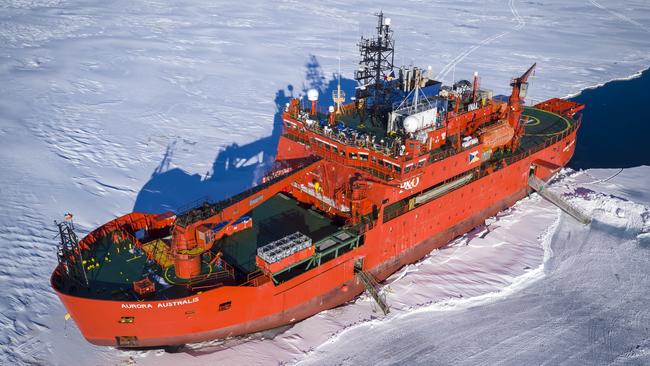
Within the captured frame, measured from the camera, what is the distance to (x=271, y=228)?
71.7 feet

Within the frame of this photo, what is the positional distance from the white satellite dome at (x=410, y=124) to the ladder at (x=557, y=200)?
1087 cm

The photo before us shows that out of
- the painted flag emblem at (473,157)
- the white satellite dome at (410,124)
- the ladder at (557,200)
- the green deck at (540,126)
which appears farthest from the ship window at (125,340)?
the green deck at (540,126)

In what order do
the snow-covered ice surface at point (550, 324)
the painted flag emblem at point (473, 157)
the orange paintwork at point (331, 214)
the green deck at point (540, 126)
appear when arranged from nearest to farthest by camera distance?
the orange paintwork at point (331, 214) < the snow-covered ice surface at point (550, 324) < the painted flag emblem at point (473, 157) < the green deck at point (540, 126)

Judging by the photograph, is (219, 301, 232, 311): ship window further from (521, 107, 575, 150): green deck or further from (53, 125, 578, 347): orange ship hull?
(521, 107, 575, 150): green deck

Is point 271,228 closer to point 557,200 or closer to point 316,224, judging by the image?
point 316,224

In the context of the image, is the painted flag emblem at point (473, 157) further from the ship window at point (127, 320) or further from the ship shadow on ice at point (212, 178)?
the ship window at point (127, 320)

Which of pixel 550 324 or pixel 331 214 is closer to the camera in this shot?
pixel 550 324

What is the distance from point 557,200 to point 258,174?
53.3 feet

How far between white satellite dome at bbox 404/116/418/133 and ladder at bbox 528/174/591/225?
1087cm

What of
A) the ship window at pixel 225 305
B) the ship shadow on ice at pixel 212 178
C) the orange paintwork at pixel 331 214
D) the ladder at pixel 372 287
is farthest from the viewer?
the ship shadow on ice at pixel 212 178

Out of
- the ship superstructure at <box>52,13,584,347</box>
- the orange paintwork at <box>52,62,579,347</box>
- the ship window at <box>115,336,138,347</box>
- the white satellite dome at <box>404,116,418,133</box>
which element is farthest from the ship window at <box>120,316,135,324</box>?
the white satellite dome at <box>404,116,418,133</box>

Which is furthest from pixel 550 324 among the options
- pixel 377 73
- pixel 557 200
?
pixel 377 73

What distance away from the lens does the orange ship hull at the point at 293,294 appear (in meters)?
16.8

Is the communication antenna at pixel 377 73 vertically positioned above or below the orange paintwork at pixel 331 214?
above
